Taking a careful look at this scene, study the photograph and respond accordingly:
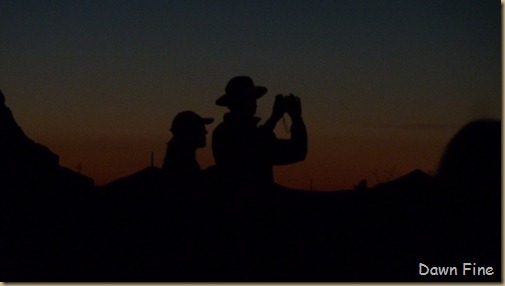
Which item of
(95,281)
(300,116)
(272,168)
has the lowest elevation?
(95,281)

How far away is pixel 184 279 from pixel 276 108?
94 cm

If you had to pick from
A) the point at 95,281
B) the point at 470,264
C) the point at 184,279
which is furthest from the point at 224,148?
the point at 470,264

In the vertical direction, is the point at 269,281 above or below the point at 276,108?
below

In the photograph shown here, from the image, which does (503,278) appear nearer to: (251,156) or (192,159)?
(251,156)

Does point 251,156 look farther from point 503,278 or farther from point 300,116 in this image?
point 503,278

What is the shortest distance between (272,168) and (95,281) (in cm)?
101

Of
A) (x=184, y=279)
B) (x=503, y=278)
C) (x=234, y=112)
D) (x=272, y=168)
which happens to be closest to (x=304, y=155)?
(x=272, y=168)

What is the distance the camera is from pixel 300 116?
381 centimetres

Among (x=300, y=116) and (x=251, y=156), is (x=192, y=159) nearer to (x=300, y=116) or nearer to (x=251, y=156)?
(x=251, y=156)

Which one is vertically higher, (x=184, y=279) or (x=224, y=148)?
(x=224, y=148)

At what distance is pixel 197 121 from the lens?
12.5ft

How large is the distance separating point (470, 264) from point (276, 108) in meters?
1.19

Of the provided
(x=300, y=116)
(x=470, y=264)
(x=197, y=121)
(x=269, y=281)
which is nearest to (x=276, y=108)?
(x=300, y=116)

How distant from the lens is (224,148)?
148 inches
